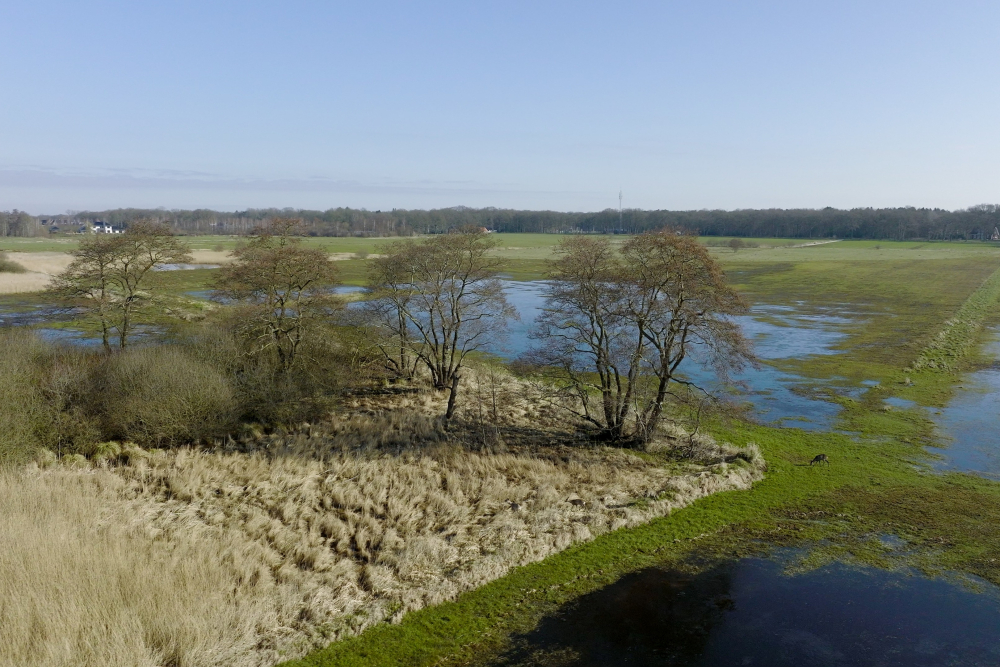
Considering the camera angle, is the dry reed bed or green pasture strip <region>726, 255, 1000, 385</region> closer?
the dry reed bed

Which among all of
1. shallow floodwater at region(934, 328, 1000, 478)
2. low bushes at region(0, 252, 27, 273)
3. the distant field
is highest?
the distant field

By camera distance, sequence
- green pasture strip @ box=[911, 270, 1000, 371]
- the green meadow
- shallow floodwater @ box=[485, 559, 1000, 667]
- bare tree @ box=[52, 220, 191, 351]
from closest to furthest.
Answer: shallow floodwater @ box=[485, 559, 1000, 667]
the green meadow
bare tree @ box=[52, 220, 191, 351]
green pasture strip @ box=[911, 270, 1000, 371]

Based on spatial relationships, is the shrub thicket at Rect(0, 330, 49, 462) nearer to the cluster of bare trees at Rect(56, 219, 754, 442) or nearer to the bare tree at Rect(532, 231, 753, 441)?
the cluster of bare trees at Rect(56, 219, 754, 442)

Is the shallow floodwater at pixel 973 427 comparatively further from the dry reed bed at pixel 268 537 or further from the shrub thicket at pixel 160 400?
the shrub thicket at pixel 160 400

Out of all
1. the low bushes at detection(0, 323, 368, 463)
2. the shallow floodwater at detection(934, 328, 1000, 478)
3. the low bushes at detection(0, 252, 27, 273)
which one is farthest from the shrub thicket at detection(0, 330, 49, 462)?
the low bushes at detection(0, 252, 27, 273)

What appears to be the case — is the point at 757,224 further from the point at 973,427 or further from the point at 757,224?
the point at 973,427

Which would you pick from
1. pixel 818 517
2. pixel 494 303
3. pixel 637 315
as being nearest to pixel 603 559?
pixel 818 517
